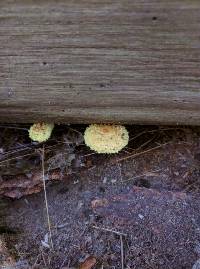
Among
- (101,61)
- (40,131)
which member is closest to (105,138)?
(40,131)

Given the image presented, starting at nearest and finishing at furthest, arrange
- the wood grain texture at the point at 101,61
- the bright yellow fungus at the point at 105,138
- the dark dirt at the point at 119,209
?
the wood grain texture at the point at 101,61
the dark dirt at the point at 119,209
the bright yellow fungus at the point at 105,138

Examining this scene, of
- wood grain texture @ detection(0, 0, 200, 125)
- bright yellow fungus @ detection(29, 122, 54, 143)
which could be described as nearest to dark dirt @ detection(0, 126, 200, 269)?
bright yellow fungus @ detection(29, 122, 54, 143)

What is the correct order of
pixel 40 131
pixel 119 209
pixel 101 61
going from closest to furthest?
pixel 101 61 < pixel 119 209 < pixel 40 131

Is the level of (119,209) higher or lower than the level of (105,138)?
lower

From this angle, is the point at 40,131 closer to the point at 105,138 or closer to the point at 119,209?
the point at 105,138

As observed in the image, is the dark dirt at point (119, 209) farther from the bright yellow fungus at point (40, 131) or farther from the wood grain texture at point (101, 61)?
the wood grain texture at point (101, 61)

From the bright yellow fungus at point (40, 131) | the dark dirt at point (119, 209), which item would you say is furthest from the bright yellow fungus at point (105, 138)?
the bright yellow fungus at point (40, 131)
